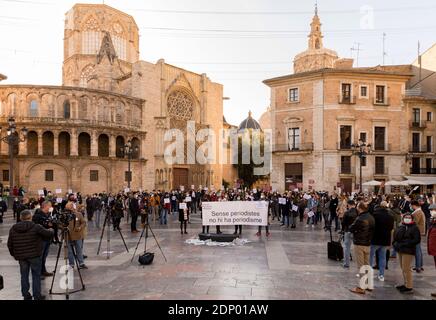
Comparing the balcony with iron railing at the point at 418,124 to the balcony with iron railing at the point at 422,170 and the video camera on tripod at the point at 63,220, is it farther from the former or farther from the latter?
the video camera on tripod at the point at 63,220

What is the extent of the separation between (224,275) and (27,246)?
4320mm

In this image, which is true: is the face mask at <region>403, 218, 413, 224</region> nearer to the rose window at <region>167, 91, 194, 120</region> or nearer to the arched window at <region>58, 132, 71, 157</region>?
the arched window at <region>58, 132, 71, 157</region>

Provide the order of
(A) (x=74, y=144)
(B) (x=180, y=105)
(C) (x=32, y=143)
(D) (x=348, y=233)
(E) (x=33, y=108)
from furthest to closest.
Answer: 1. (B) (x=180, y=105)
2. (E) (x=33, y=108)
3. (C) (x=32, y=143)
4. (A) (x=74, y=144)
5. (D) (x=348, y=233)

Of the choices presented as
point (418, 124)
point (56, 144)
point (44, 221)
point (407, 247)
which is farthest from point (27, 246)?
point (418, 124)

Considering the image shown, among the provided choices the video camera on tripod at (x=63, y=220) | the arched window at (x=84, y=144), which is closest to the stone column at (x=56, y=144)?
the arched window at (x=84, y=144)

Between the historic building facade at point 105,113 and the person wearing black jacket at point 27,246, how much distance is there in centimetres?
3302

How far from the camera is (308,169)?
116 ft

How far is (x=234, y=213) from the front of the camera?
13.8m

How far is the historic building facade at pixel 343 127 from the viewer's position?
1368 inches

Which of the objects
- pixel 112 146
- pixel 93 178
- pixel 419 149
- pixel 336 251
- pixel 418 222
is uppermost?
pixel 112 146

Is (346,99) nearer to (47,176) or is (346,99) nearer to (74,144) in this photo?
(74,144)

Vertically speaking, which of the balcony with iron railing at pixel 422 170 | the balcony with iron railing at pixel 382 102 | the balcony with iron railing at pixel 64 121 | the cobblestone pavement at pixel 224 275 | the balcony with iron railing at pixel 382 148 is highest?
the balcony with iron railing at pixel 382 102

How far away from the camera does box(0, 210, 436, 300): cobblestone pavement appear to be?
711cm

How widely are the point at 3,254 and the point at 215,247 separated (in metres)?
6.85
